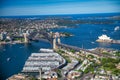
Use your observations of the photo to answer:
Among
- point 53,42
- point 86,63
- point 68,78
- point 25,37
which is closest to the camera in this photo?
point 68,78

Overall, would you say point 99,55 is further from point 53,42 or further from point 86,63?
point 53,42

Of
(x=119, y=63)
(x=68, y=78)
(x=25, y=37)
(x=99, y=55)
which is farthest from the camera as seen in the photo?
(x=25, y=37)

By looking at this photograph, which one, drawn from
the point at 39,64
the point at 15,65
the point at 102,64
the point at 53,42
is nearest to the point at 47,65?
the point at 39,64

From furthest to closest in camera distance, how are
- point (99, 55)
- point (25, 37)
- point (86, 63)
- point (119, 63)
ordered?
point (25, 37) < point (99, 55) < point (86, 63) < point (119, 63)

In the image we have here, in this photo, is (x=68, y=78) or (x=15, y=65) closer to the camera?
(x=68, y=78)

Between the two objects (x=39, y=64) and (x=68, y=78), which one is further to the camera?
(x=39, y=64)

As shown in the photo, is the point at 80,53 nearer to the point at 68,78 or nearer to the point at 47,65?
the point at 47,65

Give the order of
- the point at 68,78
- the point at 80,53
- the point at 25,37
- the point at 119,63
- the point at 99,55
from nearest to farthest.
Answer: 1. the point at 68,78
2. the point at 119,63
3. the point at 99,55
4. the point at 80,53
5. the point at 25,37

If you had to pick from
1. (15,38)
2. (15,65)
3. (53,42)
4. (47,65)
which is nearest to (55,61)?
(47,65)
